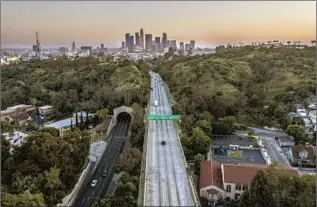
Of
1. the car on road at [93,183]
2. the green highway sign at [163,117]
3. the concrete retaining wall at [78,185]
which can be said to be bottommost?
the car on road at [93,183]

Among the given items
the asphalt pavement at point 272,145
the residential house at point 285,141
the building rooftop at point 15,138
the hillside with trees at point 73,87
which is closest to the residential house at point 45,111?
the hillside with trees at point 73,87

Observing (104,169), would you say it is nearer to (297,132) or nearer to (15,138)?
(15,138)

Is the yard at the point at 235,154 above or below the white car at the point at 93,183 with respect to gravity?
above

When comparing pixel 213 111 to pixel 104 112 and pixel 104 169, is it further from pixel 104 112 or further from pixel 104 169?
pixel 104 169

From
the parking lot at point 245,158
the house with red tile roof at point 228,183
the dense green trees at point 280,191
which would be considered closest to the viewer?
the dense green trees at point 280,191

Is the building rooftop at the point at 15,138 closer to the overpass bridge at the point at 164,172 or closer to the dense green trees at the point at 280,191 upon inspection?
the overpass bridge at the point at 164,172

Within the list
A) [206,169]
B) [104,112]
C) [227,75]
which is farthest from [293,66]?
[206,169]

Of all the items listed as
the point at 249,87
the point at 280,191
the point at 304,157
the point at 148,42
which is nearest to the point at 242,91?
the point at 249,87

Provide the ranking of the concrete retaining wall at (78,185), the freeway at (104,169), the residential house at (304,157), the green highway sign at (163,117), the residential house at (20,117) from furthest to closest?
the residential house at (20,117)
the green highway sign at (163,117)
the residential house at (304,157)
the freeway at (104,169)
the concrete retaining wall at (78,185)

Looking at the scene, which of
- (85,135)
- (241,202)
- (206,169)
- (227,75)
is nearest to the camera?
(241,202)
